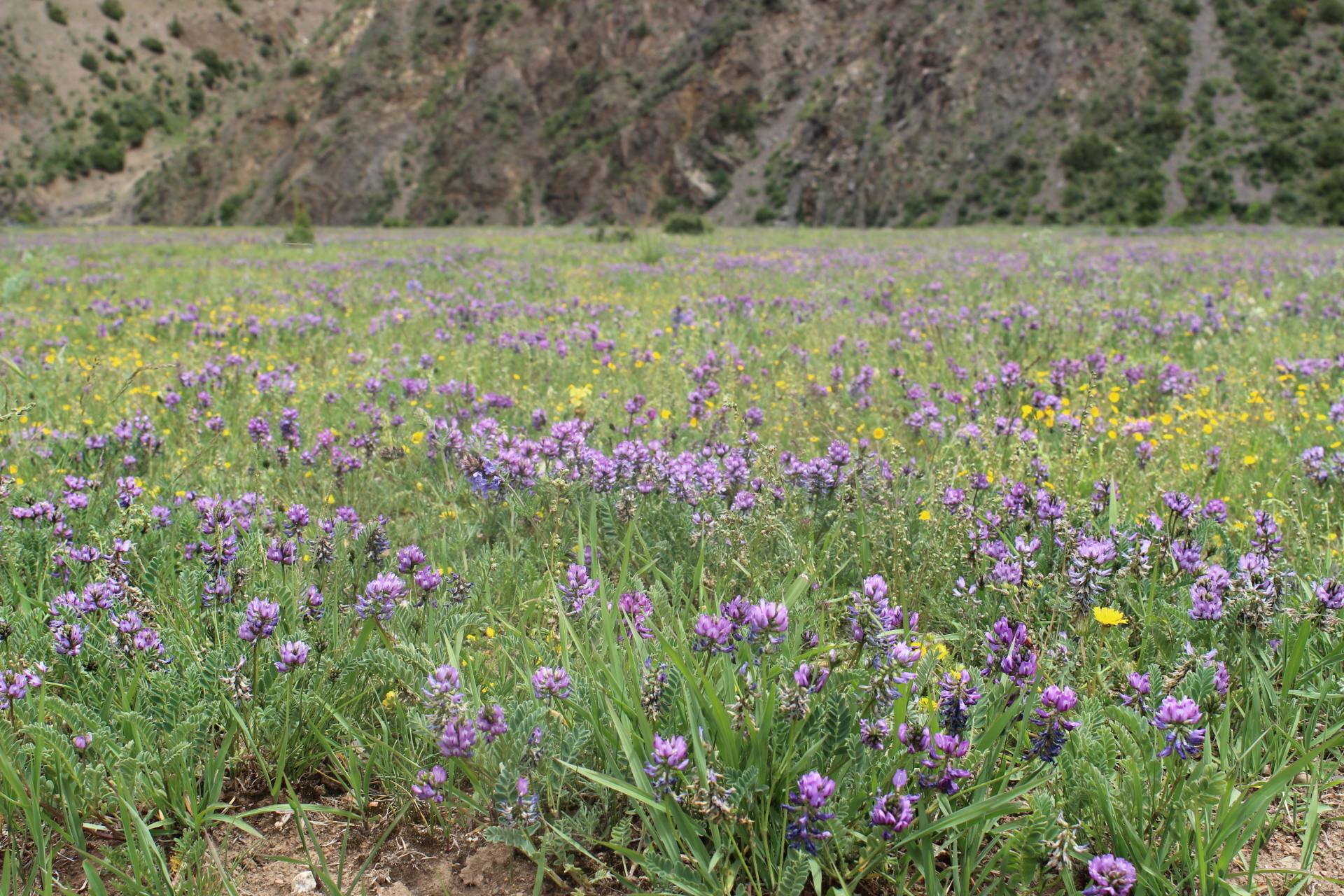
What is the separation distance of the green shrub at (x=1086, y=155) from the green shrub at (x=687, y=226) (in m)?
24.7

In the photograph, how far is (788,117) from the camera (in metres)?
52.5

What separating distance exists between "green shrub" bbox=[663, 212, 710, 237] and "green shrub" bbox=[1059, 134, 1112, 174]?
2467cm

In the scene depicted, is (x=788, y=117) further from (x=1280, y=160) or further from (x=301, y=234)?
(x=301, y=234)

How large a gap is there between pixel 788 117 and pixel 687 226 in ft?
101

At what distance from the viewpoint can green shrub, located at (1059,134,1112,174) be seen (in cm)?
4066

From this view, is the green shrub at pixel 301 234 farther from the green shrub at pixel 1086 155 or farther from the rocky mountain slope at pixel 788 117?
the green shrub at pixel 1086 155

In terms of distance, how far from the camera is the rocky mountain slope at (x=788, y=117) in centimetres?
4075

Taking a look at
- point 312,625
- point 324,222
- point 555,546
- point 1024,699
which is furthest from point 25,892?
point 324,222

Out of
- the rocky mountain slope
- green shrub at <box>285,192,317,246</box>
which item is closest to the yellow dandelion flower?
green shrub at <box>285,192,317,246</box>

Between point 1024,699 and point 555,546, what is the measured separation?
1.44m

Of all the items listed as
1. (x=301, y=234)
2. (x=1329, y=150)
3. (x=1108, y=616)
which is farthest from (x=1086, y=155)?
(x=1108, y=616)

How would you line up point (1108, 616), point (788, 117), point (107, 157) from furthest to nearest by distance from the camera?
point (107, 157), point (788, 117), point (1108, 616)

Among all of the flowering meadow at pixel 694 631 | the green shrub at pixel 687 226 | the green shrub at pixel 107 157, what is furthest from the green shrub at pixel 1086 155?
the green shrub at pixel 107 157

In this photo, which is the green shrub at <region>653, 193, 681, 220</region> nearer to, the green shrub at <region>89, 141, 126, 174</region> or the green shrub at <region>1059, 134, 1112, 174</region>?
the green shrub at <region>1059, 134, 1112, 174</region>
